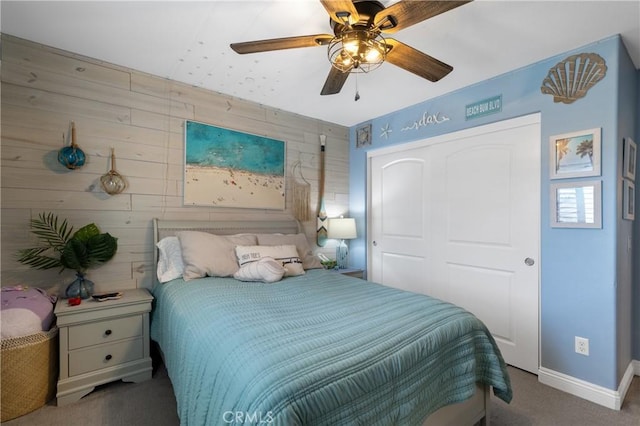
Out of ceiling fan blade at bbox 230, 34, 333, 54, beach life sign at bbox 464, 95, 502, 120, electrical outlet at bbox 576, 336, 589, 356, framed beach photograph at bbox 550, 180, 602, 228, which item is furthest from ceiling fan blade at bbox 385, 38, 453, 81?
electrical outlet at bbox 576, 336, 589, 356

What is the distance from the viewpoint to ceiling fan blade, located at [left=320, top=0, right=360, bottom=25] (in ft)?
4.21

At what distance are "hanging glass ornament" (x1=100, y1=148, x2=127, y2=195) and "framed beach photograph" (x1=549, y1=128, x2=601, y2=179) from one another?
3306 mm

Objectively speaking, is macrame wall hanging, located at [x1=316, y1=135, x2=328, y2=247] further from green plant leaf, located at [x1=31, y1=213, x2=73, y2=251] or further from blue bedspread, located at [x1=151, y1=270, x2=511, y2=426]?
green plant leaf, located at [x1=31, y1=213, x2=73, y2=251]

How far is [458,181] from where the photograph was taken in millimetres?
2811

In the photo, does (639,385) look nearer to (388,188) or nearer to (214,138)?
(388,188)

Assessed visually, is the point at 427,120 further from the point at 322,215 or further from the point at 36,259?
the point at 36,259

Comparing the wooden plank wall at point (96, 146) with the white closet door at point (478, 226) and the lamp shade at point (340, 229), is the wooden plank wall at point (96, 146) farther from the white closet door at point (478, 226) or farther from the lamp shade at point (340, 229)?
the white closet door at point (478, 226)

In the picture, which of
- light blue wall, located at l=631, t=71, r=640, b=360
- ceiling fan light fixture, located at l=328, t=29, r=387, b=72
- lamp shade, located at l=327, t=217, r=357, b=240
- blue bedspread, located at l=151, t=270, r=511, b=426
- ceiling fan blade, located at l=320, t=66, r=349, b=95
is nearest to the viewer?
blue bedspread, located at l=151, t=270, r=511, b=426

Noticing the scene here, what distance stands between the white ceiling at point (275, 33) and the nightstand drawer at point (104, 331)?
193cm

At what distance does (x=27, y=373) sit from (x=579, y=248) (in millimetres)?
3636

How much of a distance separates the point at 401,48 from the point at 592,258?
6.25ft

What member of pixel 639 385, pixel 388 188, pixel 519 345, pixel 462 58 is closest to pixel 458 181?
pixel 388 188

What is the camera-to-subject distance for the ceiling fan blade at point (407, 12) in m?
1.26

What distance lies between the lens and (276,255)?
250 centimetres
